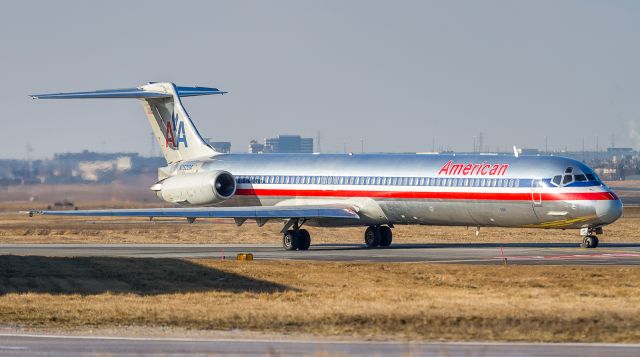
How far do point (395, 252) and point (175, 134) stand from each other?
1667cm

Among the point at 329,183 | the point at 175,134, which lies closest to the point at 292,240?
the point at 329,183

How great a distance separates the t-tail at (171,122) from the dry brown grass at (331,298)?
790 inches

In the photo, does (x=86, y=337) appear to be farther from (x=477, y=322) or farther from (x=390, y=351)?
(x=477, y=322)

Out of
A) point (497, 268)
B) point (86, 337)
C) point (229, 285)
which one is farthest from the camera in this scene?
point (497, 268)

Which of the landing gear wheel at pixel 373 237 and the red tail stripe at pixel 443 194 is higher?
the red tail stripe at pixel 443 194

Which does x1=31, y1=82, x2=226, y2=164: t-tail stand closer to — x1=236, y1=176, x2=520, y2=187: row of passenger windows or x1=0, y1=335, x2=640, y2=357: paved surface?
x1=236, y1=176, x2=520, y2=187: row of passenger windows

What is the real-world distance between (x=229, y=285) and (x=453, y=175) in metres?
17.6

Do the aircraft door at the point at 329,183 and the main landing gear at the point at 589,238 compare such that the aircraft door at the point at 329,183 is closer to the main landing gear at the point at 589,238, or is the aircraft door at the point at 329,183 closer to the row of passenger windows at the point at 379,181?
the row of passenger windows at the point at 379,181

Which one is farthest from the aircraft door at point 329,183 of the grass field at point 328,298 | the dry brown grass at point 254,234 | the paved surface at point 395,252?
the grass field at point 328,298

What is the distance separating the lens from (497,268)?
123 ft

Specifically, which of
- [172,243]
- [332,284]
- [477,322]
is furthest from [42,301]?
[172,243]

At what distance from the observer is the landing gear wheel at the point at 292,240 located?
Result: 5128cm

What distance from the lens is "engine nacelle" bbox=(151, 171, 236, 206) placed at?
5538 cm

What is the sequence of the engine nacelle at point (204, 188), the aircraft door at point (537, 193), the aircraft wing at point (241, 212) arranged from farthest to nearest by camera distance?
the engine nacelle at point (204, 188)
the aircraft wing at point (241, 212)
the aircraft door at point (537, 193)
